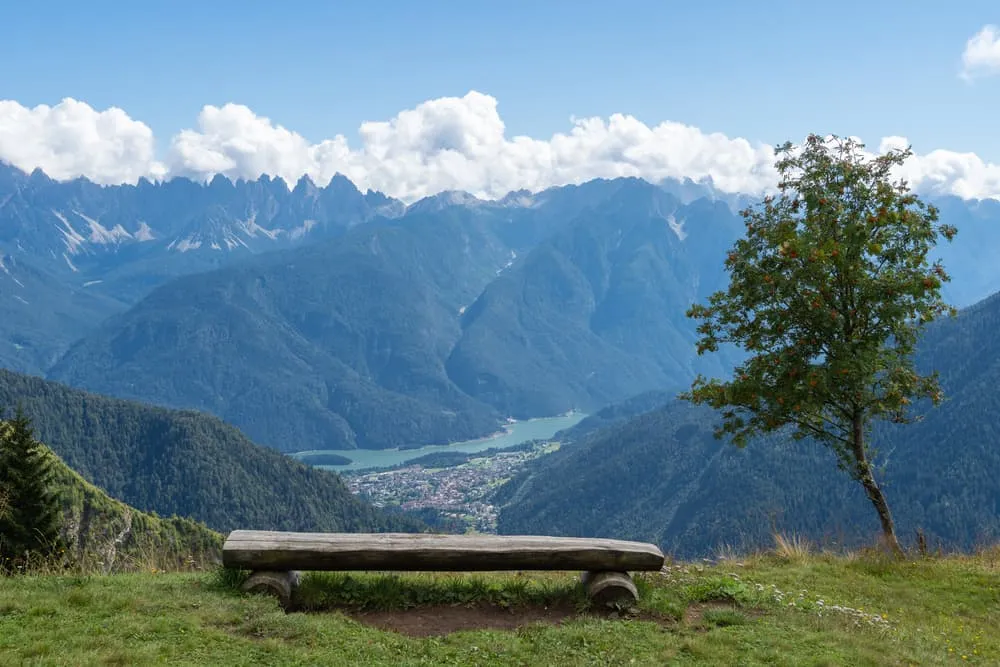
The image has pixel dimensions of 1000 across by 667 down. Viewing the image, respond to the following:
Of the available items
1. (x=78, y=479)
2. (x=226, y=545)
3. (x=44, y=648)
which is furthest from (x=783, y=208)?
(x=78, y=479)

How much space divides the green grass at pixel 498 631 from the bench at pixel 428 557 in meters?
0.42

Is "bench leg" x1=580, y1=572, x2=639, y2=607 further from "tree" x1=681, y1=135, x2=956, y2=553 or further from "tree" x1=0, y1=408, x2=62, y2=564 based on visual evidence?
"tree" x1=0, y1=408, x2=62, y2=564

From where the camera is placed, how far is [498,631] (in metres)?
10.6

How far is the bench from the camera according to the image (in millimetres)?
11602

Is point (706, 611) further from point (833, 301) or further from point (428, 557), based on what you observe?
point (833, 301)

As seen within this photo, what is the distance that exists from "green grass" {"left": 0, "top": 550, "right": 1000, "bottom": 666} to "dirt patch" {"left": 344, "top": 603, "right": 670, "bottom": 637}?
0.14 metres

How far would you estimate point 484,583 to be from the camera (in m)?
12.8

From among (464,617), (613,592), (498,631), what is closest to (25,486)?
(464,617)

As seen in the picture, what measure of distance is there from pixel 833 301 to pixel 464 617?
10.9 m

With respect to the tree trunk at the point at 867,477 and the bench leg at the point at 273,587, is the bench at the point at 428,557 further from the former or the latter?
the tree trunk at the point at 867,477

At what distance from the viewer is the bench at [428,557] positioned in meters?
11.6

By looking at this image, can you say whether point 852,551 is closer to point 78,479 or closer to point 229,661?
point 229,661

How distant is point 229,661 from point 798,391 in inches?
501

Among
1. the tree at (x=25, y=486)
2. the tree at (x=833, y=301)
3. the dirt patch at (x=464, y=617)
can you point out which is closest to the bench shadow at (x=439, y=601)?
the dirt patch at (x=464, y=617)
